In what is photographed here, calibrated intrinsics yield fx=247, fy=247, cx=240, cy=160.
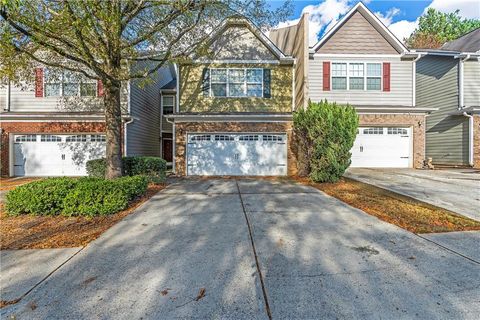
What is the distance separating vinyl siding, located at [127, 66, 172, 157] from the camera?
41.8 ft

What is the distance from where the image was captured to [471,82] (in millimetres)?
13320

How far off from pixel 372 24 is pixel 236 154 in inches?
395

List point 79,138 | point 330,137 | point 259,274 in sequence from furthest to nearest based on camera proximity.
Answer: point 79,138 → point 330,137 → point 259,274

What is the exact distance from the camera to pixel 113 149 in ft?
23.3

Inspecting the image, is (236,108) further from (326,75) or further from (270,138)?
(326,75)

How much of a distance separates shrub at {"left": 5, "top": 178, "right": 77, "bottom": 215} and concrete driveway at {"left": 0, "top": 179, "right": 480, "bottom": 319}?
5.46ft

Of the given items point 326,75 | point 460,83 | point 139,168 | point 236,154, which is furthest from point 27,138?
point 460,83

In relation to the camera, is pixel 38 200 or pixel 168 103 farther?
pixel 168 103

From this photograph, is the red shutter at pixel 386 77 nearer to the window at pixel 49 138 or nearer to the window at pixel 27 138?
the window at pixel 49 138

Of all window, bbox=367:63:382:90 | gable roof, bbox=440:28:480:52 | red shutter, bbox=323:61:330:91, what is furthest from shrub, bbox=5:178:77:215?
gable roof, bbox=440:28:480:52

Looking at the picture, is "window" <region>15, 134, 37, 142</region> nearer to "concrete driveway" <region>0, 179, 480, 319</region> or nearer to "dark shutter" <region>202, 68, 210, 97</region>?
"dark shutter" <region>202, 68, 210, 97</region>

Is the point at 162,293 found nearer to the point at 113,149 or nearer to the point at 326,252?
the point at 326,252

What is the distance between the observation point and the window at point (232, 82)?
12305mm

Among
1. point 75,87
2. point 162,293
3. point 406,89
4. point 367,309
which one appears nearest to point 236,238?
point 162,293
